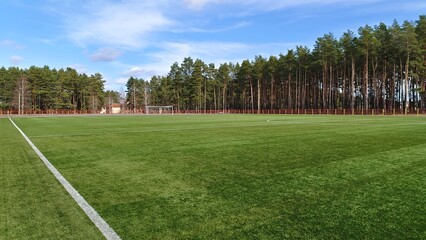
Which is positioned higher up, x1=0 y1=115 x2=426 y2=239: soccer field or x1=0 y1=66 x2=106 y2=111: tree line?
x1=0 y1=66 x2=106 y2=111: tree line

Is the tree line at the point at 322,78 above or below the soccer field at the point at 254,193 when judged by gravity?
above

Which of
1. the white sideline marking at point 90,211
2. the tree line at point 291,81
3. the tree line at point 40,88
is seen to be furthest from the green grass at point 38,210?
the tree line at point 40,88

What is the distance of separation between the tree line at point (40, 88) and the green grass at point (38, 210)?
3698 inches

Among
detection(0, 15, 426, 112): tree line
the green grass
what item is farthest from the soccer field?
detection(0, 15, 426, 112): tree line

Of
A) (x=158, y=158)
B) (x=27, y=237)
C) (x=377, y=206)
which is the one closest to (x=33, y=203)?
(x=27, y=237)

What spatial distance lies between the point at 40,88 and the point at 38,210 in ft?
350

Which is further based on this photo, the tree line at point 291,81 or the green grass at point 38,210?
the tree line at point 291,81

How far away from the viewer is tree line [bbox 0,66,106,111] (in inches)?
3728

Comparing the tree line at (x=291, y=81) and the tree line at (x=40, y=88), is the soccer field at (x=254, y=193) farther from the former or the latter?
the tree line at (x=40, y=88)

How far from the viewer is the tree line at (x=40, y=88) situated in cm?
9469

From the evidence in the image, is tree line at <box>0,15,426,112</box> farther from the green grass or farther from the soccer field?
the green grass

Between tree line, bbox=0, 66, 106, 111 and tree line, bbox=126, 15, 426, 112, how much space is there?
24.1 metres

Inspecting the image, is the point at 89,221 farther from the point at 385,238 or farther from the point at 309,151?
the point at 309,151

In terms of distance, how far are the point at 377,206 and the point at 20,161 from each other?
848 cm
